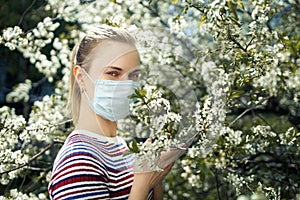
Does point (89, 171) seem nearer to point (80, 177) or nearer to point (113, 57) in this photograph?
point (80, 177)

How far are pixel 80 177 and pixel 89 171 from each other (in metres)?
0.03

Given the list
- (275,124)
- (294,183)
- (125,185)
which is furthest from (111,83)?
(275,124)

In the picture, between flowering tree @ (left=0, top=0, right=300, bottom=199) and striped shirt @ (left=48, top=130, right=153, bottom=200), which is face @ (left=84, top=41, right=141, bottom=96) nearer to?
flowering tree @ (left=0, top=0, right=300, bottom=199)

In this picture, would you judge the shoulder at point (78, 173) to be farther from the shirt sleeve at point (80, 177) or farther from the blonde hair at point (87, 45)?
the blonde hair at point (87, 45)

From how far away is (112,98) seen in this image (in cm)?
165

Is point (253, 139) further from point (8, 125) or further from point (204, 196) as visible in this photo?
point (204, 196)

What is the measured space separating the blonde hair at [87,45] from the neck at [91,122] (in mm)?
29

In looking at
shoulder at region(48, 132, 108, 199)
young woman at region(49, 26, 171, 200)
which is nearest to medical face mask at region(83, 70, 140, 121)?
young woman at region(49, 26, 171, 200)

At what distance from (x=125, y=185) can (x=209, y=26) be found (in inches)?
23.0

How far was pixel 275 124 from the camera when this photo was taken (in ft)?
10.5

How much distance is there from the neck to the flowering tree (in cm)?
10

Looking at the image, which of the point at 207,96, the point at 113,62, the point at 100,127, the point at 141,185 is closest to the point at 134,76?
the point at 113,62

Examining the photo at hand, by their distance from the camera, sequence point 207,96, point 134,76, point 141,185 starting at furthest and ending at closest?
point 207,96 → point 134,76 → point 141,185

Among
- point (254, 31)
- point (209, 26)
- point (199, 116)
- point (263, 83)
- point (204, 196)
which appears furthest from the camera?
point (204, 196)
